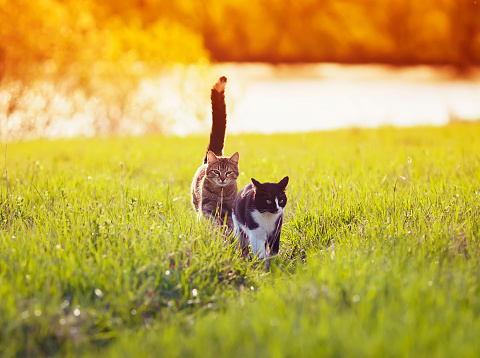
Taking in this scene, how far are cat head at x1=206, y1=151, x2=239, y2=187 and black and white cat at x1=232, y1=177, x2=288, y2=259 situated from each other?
53 cm

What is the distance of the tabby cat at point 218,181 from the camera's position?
5406 mm

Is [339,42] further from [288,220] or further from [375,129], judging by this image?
[288,220]

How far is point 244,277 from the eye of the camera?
409 cm

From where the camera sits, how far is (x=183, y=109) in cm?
2141

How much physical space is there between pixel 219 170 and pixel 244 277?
1630mm

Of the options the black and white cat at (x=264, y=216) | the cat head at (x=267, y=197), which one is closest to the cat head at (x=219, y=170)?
the black and white cat at (x=264, y=216)

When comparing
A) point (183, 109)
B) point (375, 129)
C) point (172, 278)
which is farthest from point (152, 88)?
point (172, 278)

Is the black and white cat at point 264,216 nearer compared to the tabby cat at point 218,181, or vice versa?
the black and white cat at point 264,216

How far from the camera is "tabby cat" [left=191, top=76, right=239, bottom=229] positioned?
17.7ft

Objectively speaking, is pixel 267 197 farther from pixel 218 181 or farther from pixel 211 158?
pixel 211 158

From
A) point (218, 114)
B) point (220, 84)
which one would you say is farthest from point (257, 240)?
point (220, 84)

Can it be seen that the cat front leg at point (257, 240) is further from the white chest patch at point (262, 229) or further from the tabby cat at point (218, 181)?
the tabby cat at point (218, 181)

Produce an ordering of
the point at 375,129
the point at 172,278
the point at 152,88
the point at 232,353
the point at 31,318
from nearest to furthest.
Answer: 1. the point at 232,353
2. the point at 31,318
3. the point at 172,278
4. the point at 375,129
5. the point at 152,88

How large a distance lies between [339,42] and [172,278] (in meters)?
13.2
